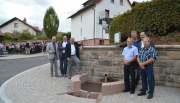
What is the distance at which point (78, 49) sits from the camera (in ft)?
23.3

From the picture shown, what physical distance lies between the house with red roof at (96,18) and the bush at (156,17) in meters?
14.5

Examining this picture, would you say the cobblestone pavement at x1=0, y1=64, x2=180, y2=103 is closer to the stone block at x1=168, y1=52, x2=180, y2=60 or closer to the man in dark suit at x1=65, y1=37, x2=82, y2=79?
the stone block at x1=168, y1=52, x2=180, y2=60

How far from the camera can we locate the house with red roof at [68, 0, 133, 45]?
2483cm

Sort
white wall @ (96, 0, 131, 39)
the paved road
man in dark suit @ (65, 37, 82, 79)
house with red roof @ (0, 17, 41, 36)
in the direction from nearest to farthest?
1. man in dark suit @ (65, 37, 82, 79)
2. the paved road
3. white wall @ (96, 0, 131, 39)
4. house with red roof @ (0, 17, 41, 36)

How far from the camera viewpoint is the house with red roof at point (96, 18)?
24828 millimetres

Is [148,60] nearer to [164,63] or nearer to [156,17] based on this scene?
[164,63]

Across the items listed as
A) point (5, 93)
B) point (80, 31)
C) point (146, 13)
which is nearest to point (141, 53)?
point (146, 13)

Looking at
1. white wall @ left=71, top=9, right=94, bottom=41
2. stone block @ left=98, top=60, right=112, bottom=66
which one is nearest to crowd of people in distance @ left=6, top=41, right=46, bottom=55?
white wall @ left=71, top=9, right=94, bottom=41

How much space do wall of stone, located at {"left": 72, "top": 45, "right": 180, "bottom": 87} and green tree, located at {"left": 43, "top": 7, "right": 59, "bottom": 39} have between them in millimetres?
43736

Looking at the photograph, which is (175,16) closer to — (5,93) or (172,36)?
(172,36)

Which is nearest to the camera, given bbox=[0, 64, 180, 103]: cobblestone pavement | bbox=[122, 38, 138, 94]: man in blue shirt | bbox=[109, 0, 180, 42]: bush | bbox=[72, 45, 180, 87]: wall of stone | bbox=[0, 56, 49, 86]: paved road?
bbox=[0, 64, 180, 103]: cobblestone pavement

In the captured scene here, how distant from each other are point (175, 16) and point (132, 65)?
11.8ft

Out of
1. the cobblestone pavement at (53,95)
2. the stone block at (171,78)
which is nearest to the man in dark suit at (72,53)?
the cobblestone pavement at (53,95)

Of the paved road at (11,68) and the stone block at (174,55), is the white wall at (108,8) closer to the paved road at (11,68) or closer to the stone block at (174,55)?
the paved road at (11,68)
